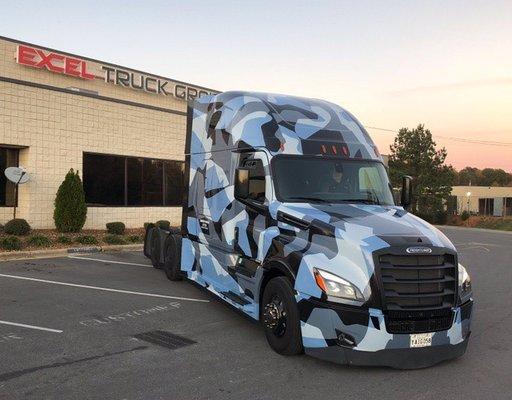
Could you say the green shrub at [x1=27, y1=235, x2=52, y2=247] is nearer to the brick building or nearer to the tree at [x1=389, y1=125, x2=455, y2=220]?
the brick building

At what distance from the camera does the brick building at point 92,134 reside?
1573 centimetres

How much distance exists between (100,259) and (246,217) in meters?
7.06

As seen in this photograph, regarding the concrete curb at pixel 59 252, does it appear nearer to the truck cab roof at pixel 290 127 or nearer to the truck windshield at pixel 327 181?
the truck cab roof at pixel 290 127

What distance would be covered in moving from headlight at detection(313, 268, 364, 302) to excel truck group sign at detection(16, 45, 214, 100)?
14657mm

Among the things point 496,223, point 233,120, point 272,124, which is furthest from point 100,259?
point 496,223

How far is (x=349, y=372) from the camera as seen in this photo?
5277 millimetres

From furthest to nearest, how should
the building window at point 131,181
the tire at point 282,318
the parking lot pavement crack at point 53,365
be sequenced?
the building window at point 131,181 → the tire at point 282,318 → the parking lot pavement crack at point 53,365

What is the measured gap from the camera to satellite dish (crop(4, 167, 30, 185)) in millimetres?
14391

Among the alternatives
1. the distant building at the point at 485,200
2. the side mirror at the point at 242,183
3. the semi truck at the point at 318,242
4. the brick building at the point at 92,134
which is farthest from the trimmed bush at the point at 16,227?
the distant building at the point at 485,200

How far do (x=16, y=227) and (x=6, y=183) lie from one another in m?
2.22

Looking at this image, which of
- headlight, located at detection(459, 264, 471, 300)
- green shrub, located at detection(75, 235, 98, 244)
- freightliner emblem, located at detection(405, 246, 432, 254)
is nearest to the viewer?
freightliner emblem, located at detection(405, 246, 432, 254)

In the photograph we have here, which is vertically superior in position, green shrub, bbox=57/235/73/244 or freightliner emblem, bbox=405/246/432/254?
freightliner emblem, bbox=405/246/432/254

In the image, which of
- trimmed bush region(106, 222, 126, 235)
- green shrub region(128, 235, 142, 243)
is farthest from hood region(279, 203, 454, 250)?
trimmed bush region(106, 222, 126, 235)

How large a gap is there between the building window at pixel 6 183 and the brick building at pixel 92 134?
30 millimetres
